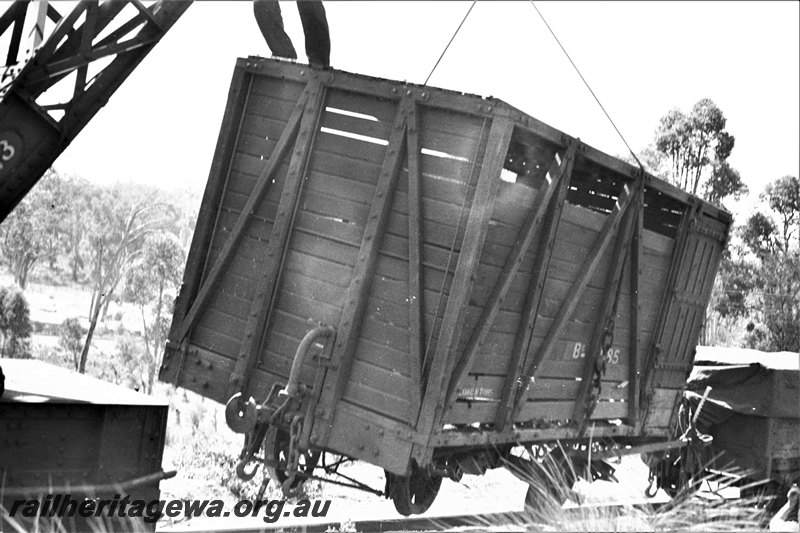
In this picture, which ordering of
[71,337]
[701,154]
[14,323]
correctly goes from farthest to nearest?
[71,337] < [14,323] < [701,154]

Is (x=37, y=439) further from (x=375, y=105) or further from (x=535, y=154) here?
(x=535, y=154)

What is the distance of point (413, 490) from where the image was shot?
21.9ft

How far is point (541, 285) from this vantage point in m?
6.42

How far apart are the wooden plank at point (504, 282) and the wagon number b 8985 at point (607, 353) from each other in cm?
148

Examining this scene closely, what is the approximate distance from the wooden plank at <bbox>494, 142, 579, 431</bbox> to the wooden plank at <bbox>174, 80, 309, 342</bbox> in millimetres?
2013

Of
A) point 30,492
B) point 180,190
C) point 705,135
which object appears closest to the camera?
point 30,492

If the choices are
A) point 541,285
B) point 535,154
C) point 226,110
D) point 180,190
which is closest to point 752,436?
point 541,285

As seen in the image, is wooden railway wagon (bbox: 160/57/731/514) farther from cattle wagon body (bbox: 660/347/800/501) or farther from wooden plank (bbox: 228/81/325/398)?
cattle wagon body (bbox: 660/347/800/501)

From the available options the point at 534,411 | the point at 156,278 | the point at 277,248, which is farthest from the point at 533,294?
the point at 156,278

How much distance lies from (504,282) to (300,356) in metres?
1.57

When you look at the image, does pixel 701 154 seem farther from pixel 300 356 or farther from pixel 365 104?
pixel 300 356

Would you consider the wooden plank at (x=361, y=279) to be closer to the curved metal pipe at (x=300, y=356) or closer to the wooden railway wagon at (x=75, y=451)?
the curved metal pipe at (x=300, y=356)

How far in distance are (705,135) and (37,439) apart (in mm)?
14917

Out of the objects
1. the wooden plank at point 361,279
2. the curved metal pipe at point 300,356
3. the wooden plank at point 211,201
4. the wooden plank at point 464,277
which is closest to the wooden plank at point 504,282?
the wooden plank at point 464,277
